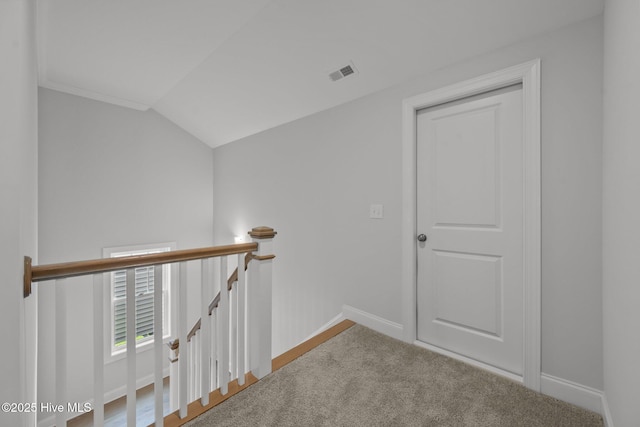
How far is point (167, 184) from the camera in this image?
4.29m

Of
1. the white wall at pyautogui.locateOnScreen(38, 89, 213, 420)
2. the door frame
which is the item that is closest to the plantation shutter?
the white wall at pyautogui.locateOnScreen(38, 89, 213, 420)

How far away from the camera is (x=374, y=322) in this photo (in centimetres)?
248

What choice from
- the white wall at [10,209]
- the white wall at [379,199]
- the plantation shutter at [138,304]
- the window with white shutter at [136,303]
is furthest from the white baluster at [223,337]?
the plantation shutter at [138,304]

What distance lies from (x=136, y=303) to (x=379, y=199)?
3671 mm

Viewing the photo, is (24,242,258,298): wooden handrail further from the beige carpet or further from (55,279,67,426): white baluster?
the beige carpet

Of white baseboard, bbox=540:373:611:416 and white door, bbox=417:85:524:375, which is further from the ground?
white door, bbox=417:85:524:375

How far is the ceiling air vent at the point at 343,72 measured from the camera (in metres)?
2.34

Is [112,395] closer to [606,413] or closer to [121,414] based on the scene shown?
[121,414]

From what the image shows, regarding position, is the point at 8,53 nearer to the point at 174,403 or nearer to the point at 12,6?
the point at 12,6

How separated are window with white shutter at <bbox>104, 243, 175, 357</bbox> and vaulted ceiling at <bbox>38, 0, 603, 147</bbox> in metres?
2.08

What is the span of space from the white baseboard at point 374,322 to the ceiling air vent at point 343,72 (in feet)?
6.72

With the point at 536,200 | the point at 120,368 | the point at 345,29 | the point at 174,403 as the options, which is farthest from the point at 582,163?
the point at 120,368

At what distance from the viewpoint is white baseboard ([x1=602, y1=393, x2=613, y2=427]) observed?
4.37 ft

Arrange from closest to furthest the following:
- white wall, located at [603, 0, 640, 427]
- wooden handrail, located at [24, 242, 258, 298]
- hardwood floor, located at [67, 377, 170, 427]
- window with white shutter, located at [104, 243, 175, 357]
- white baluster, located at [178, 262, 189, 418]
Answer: white wall, located at [603, 0, 640, 427], wooden handrail, located at [24, 242, 258, 298], white baluster, located at [178, 262, 189, 418], hardwood floor, located at [67, 377, 170, 427], window with white shutter, located at [104, 243, 175, 357]
